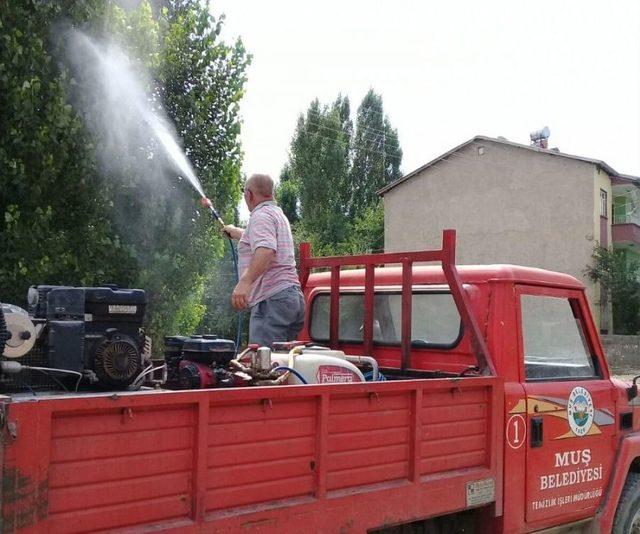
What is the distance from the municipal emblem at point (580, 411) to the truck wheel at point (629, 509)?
29.0 inches

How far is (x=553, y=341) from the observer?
14.9ft

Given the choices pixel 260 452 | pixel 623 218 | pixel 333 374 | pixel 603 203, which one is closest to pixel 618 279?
pixel 603 203

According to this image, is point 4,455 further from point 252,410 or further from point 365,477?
point 365,477

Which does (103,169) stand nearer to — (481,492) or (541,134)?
(481,492)

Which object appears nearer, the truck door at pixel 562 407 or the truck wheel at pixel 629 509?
the truck door at pixel 562 407

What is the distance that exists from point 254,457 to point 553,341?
2462 mm

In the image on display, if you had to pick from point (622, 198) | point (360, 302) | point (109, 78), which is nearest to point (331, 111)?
point (622, 198)

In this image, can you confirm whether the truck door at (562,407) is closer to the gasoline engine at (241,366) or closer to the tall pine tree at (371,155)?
the gasoline engine at (241,366)

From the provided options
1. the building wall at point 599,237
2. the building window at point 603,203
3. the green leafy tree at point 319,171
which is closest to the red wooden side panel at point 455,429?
the building wall at point 599,237

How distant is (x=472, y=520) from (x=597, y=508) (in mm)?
1115

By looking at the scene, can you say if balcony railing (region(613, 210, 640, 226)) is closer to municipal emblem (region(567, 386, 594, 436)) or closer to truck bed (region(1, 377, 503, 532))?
municipal emblem (region(567, 386, 594, 436))

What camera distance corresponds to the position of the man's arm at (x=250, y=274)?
414 centimetres

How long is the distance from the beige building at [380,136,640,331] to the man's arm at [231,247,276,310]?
25.6 meters

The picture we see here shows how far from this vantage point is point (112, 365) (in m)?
3.05
